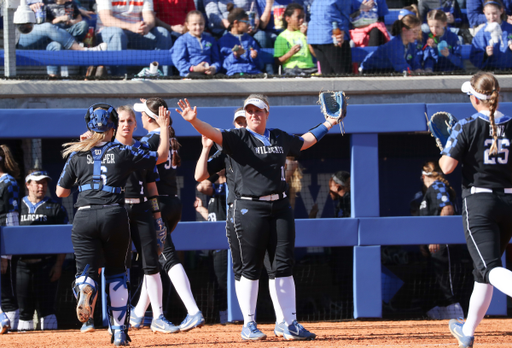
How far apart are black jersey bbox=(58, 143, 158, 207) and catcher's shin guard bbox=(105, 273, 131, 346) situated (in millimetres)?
546

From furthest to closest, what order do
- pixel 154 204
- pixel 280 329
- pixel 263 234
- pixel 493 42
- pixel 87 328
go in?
pixel 493 42, pixel 87 328, pixel 154 204, pixel 280 329, pixel 263 234

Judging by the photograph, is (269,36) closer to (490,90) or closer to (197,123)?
(197,123)

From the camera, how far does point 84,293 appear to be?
3.89m

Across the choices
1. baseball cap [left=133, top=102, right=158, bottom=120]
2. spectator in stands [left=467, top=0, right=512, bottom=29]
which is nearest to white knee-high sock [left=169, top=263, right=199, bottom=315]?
baseball cap [left=133, top=102, right=158, bottom=120]

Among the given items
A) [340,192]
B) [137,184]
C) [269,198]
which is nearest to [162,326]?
[137,184]

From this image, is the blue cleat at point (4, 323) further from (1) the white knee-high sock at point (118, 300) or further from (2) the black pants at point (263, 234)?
(2) the black pants at point (263, 234)

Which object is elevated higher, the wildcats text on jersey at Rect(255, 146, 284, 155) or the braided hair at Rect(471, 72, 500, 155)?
the braided hair at Rect(471, 72, 500, 155)

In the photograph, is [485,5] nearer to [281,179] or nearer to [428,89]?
[428,89]

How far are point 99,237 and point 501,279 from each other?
2564 mm

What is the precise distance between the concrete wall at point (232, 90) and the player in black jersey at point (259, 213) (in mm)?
2186

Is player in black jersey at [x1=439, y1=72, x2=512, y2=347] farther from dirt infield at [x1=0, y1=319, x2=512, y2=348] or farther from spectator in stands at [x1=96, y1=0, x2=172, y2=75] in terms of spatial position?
spectator in stands at [x1=96, y1=0, x2=172, y2=75]

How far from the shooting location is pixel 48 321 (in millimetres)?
6207

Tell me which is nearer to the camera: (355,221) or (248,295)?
(248,295)

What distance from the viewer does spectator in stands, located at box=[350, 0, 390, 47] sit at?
800 centimetres
